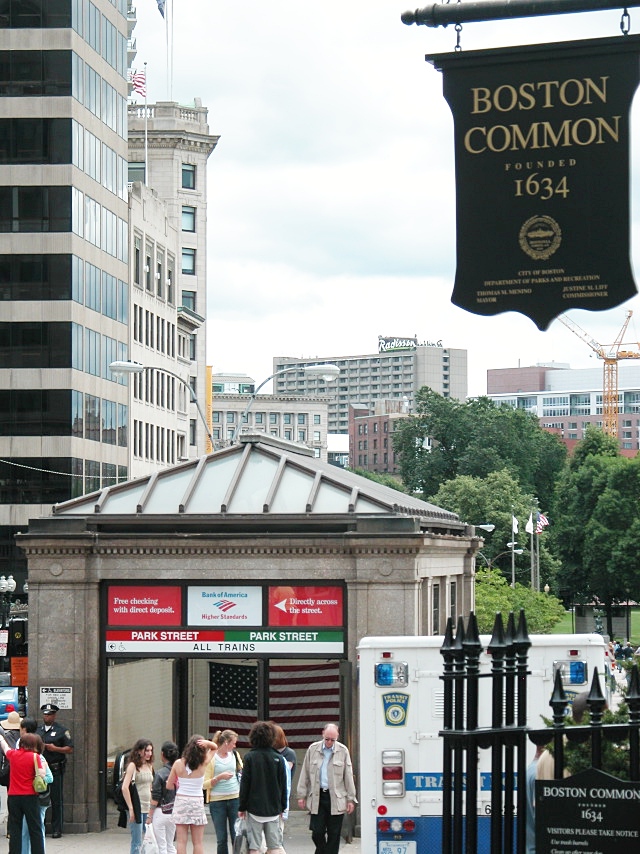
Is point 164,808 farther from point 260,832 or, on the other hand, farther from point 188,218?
point 188,218

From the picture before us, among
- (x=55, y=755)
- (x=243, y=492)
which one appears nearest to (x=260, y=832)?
(x=55, y=755)

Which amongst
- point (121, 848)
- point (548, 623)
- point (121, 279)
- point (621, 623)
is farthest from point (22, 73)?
point (621, 623)

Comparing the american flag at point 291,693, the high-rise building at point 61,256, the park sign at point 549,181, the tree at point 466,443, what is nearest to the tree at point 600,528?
the tree at point 466,443

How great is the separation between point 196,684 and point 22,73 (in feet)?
156

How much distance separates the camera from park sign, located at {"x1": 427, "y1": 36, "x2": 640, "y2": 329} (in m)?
7.86

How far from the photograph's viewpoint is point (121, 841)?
19750 millimetres

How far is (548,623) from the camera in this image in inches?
2576

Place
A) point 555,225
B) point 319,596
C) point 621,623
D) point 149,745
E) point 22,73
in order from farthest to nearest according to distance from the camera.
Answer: point 621,623, point 22,73, point 319,596, point 149,745, point 555,225

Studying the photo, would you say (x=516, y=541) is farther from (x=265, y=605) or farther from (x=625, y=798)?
(x=625, y=798)

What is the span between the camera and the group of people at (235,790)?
49.3 ft

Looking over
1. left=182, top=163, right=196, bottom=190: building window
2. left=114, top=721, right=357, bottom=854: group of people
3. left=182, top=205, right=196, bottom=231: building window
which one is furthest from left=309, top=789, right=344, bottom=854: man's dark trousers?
left=182, top=163, right=196, bottom=190: building window

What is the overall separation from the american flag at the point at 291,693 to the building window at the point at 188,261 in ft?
269

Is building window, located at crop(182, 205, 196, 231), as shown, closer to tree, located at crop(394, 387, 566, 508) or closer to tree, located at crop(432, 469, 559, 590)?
tree, located at crop(432, 469, 559, 590)

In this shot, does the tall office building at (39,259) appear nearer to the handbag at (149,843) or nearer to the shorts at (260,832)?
the handbag at (149,843)
